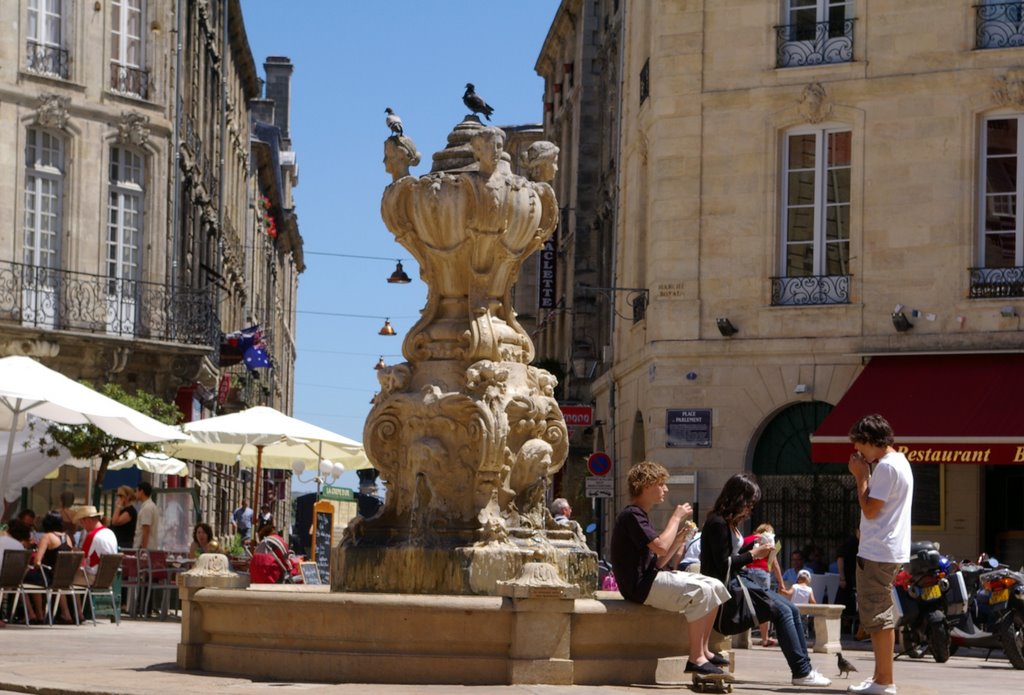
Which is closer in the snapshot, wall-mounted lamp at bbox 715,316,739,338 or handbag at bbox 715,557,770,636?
handbag at bbox 715,557,770,636

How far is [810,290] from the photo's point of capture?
2738 centimetres

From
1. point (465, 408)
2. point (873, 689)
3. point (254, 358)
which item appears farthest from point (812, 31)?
point (873, 689)

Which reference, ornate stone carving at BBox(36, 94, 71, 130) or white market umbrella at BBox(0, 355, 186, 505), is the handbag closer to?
white market umbrella at BBox(0, 355, 186, 505)

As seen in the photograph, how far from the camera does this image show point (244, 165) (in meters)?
56.3

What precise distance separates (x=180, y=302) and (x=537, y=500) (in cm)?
2175

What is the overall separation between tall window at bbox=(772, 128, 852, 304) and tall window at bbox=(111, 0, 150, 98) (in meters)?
11.6

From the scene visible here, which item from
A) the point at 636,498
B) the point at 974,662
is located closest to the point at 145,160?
the point at 974,662

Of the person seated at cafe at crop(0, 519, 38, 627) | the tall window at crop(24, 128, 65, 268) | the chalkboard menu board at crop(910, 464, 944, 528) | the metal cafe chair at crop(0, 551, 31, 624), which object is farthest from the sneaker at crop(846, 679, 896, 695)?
the tall window at crop(24, 128, 65, 268)

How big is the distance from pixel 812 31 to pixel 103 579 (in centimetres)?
1372

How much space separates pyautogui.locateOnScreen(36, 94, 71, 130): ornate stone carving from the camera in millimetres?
31531

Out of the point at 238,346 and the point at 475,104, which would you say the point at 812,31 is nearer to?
the point at 475,104

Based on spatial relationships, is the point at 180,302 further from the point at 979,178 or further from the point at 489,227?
the point at 489,227

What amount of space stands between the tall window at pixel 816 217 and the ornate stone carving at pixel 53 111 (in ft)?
37.8

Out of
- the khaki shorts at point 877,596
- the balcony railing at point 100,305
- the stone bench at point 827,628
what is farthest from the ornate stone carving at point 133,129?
the khaki shorts at point 877,596
